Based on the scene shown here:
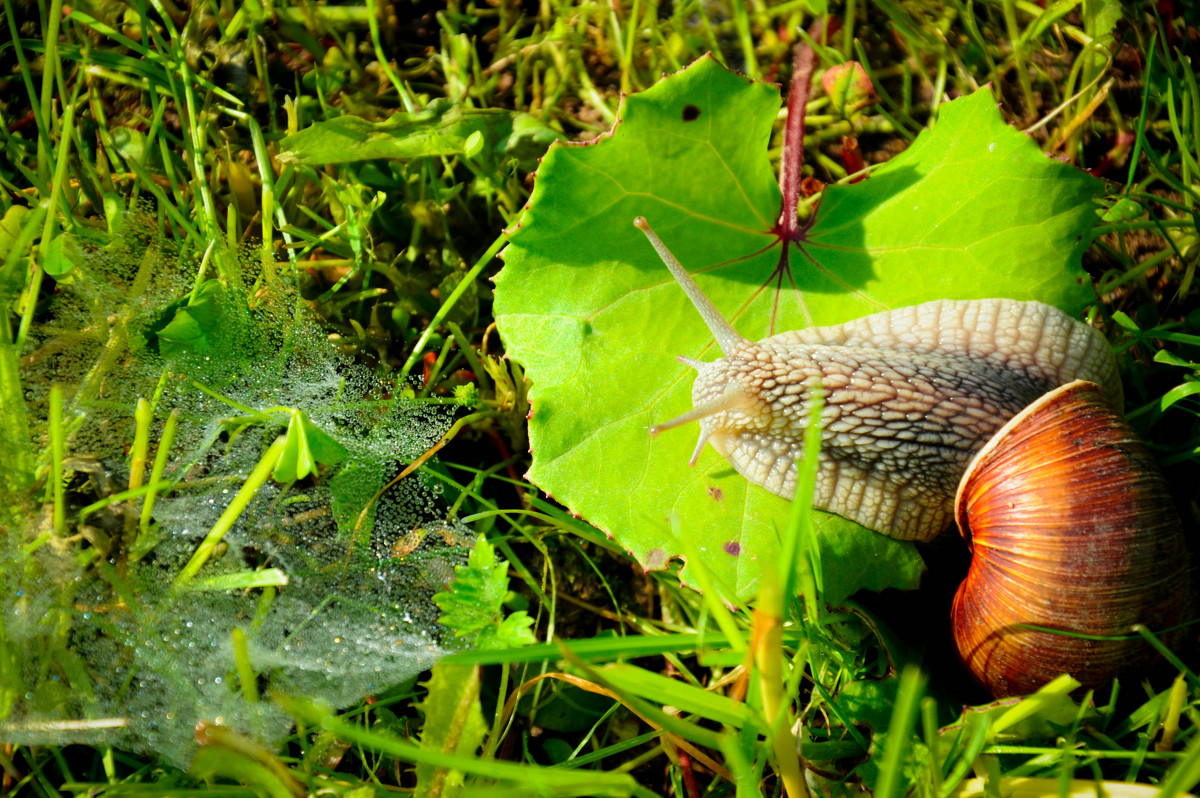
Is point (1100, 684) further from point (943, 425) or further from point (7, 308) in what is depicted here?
point (7, 308)

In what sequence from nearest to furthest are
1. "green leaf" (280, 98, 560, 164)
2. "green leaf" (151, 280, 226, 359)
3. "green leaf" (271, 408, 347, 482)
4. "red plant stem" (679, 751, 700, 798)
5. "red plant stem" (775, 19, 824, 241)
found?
"green leaf" (271, 408, 347, 482)
"red plant stem" (679, 751, 700, 798)
"green leaf" (151, 280, 226, 359)
"red plant stem" (775, 19, 824, 241)
"green leaf" (280, 98, 560, 164)

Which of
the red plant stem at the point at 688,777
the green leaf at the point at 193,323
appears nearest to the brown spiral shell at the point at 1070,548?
the red plant stem at the point at 688,777

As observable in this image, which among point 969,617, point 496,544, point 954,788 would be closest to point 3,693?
point 496,544

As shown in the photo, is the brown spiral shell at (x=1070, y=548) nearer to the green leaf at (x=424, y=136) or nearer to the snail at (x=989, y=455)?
the snail at (x=989, y=455)

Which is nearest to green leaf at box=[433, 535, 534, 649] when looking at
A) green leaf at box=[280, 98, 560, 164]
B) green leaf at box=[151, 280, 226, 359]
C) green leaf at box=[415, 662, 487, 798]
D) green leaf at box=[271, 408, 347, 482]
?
green leaf at box=[415, 662, 487, 798]

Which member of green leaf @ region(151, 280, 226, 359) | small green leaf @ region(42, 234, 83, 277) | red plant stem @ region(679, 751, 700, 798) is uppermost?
small green leaf @ region(42, 234, 83, 277)

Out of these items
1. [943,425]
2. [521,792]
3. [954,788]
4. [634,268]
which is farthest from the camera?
[634,268]

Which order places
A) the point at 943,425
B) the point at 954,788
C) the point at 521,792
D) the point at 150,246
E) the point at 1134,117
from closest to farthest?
Result: 1. the point at 521,792
2. the point at 954,788
3. the point at 943,425
4. the point at 150,246
5. the point at 1134,117

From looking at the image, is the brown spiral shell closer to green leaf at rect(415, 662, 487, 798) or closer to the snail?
the snail
